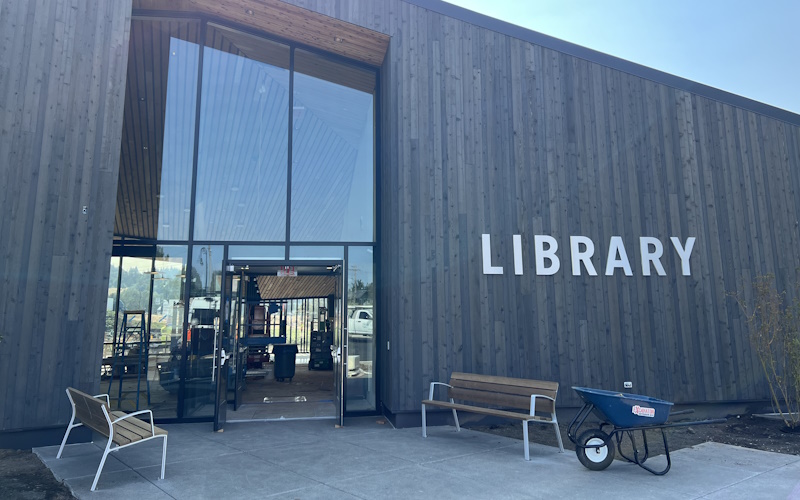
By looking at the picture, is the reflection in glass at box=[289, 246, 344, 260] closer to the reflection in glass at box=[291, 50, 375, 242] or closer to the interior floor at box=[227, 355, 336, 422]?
the reflection in glass at box=[291, 50, 375, 242]

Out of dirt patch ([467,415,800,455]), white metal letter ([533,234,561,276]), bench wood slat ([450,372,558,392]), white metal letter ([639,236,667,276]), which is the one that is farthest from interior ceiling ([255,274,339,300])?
white metal letter ([639,236,667,276])

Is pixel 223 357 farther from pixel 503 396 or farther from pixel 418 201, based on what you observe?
pixel 503 396

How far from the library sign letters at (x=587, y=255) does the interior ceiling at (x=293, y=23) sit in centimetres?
348

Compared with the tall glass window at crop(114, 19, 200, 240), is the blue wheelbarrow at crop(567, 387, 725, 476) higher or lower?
lower

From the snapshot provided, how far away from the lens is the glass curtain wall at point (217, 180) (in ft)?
24.9

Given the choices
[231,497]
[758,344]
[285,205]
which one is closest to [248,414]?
[285,205]

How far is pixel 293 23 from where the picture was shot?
793cm

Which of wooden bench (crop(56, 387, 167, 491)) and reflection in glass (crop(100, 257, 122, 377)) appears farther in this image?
reflection in glass (crop(100, 257, 122, 377))

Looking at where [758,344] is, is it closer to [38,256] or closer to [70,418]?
[70,418]

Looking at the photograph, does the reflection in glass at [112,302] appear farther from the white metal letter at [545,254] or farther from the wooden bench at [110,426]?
the white metal letter at [545,254]

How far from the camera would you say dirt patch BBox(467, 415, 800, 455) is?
6.00m

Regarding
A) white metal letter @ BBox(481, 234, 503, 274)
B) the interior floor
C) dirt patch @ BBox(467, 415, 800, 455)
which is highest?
white metal letter @ BBox(481, 234, 503, 274)

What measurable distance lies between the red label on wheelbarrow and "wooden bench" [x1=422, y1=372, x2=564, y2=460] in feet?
3.09

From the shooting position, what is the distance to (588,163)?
803cm
